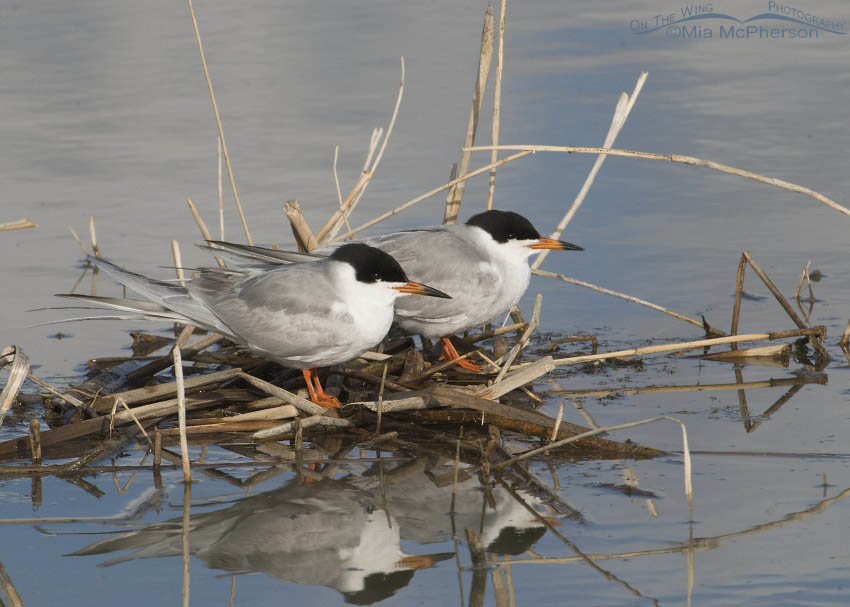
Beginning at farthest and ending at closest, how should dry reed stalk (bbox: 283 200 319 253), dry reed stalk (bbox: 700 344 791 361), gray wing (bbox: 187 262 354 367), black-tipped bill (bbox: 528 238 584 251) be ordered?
dry reed stalk (bbox: 283 200 319 253)
black-tipped bill (bbox: 528 238 584 251)
dry reed stalk (bbox: 700 344 791 361)
gray wing (bbox: 187 262 354 367)

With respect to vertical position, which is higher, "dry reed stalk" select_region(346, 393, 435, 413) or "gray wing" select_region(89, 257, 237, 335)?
"gray wing" select_region(89, 257, 237, 335)

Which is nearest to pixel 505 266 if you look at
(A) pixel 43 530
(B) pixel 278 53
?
(A) pixel 43 530

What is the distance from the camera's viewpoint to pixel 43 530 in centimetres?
409

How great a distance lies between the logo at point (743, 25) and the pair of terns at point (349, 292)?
6.47 meters

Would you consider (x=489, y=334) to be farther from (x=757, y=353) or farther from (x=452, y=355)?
(x=757, y=353)

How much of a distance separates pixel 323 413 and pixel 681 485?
1594 mm

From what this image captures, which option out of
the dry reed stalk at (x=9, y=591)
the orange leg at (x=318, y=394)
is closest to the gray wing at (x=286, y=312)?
the orange leg at (x=318, y=394)

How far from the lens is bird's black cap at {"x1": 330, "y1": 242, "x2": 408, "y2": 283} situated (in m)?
5.17

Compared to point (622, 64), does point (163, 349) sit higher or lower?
lower

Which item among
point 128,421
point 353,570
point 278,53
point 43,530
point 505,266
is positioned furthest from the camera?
point 278,53

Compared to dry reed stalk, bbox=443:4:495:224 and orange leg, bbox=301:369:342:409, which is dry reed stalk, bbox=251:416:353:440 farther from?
dry reed stalk, bbox=443:4:495:224

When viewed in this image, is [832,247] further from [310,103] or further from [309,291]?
[310,103]

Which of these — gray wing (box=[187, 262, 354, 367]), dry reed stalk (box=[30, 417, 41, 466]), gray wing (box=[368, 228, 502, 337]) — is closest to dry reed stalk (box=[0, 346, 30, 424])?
dry reed stalk (box=[30, 417, 41, 466])

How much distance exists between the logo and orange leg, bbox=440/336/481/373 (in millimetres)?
6546
